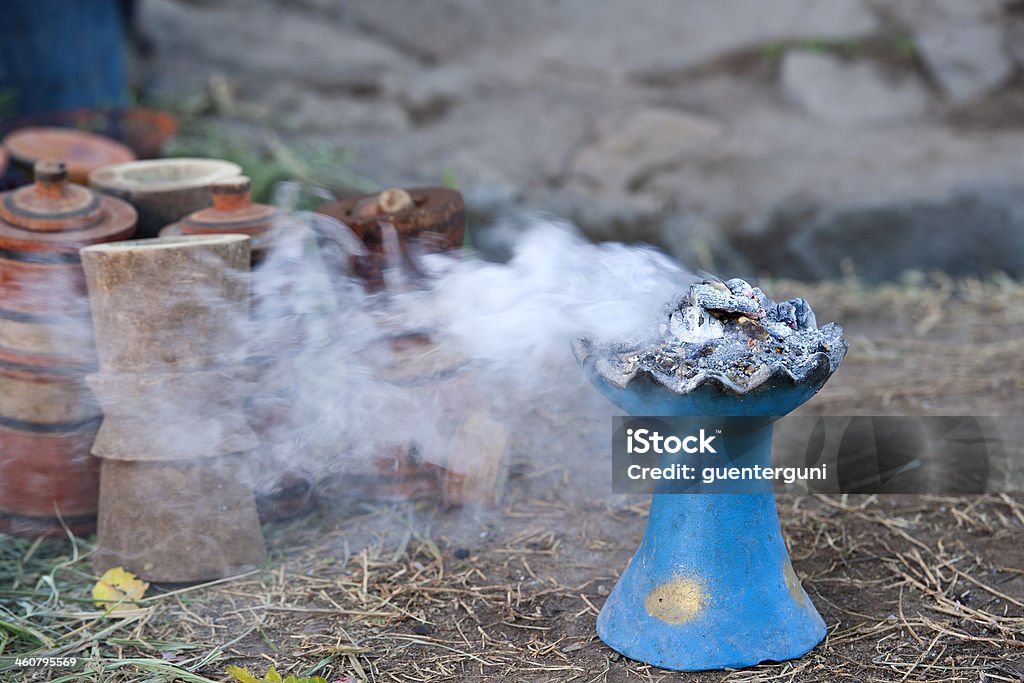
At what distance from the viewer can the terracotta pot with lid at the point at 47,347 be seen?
300 centimetres

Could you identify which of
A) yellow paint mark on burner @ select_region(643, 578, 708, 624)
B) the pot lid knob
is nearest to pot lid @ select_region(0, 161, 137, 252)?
the pot lid knob

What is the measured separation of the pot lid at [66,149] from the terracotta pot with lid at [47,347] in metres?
1.05

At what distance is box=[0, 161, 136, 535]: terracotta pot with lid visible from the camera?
9.86 feet

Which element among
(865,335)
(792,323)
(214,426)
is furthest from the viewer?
(865,335)

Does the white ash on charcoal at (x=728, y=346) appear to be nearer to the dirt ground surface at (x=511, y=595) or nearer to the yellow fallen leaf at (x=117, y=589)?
the dirt ground surface at (x=511, y=595)

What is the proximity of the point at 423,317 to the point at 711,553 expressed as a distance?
3.42ft

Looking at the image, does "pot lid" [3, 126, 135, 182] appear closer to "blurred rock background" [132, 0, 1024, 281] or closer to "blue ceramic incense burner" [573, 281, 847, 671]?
"blurred rock background" [132, 0, 1024, 281]

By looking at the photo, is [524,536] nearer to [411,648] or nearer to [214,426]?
[411,648]

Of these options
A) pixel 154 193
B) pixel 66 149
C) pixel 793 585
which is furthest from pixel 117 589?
pixel 66 149

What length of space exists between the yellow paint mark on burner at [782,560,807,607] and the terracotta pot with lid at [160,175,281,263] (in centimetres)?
161

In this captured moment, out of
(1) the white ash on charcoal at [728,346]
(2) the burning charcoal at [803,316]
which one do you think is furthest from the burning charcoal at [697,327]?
(2) the burning charcoal at [803,316]

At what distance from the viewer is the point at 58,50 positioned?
5980 mm

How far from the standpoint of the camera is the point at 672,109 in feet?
22.5

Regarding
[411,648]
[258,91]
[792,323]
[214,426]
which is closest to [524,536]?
[411,648]
